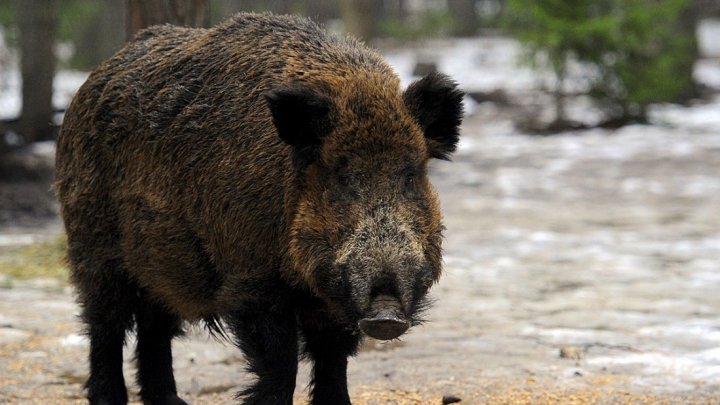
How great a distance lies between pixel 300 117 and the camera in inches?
165

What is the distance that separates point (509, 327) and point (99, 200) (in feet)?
9.83

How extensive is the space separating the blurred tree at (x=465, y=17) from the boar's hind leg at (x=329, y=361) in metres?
29.1

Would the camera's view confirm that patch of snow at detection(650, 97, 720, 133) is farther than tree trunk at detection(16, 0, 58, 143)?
Yes

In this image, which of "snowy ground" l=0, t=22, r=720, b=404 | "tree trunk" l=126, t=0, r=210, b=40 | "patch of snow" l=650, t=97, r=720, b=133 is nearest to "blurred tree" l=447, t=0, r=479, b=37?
"patch of snow" l=650, t=97, r=720, b=133

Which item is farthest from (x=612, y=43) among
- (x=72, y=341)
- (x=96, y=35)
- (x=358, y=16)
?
(x=96, y=35)

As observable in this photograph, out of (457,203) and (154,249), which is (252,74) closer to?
(154,249)

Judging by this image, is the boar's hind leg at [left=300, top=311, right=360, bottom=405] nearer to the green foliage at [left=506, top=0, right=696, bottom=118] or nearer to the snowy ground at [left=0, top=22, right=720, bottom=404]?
the snowy ground at [left=0, top=22, right=720, bottom=404]

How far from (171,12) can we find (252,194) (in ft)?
10.9

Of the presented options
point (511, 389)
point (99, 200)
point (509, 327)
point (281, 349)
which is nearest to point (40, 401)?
point (99, 200)

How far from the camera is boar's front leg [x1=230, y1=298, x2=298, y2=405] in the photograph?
4.29 m

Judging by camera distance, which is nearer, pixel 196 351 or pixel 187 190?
pixel 187 190

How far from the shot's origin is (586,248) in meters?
9.62

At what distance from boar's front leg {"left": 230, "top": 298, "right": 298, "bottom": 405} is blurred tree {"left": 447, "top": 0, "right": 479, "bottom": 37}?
1161 inches

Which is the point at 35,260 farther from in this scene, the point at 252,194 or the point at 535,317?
the point at 252,194
